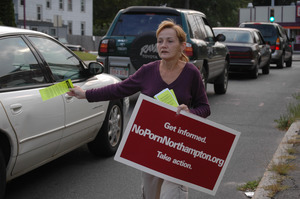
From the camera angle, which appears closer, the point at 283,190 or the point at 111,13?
the point at 283,190

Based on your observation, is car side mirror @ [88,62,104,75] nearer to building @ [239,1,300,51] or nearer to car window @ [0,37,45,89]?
car window @ [0,37,45,89]

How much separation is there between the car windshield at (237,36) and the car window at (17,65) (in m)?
13.3

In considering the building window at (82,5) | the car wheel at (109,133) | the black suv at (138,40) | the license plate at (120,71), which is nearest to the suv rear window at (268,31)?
the black suv at (138,40)

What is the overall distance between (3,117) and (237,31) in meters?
14.7

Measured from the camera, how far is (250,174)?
571 centimetres

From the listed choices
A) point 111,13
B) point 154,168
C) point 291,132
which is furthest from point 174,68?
point 111,13

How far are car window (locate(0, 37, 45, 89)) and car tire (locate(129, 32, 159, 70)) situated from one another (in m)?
4.63

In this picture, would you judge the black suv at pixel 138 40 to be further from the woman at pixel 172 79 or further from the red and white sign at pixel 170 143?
the red and white sign at pixel 170 143

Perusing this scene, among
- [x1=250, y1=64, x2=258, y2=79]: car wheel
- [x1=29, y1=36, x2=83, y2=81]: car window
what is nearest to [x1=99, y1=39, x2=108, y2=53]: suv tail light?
[x1=29, y1=36, x2=83, y2=81]: car window

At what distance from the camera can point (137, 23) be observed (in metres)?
10.5

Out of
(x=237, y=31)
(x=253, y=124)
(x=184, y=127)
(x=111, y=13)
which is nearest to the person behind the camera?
(x=184, y=127)

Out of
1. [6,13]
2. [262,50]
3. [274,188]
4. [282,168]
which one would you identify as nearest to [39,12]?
[6,13]

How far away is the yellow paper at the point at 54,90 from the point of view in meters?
3.37

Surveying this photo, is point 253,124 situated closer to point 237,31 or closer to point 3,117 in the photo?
point 3,117
